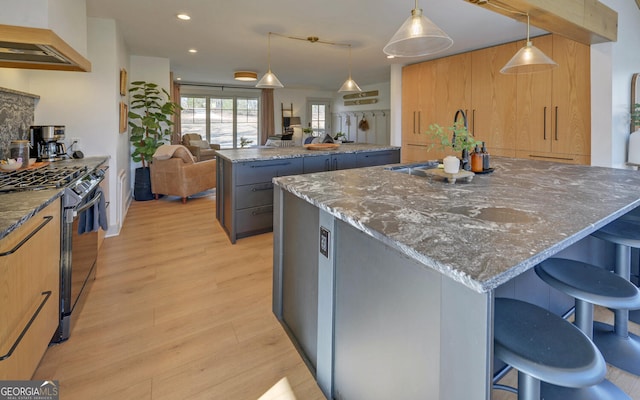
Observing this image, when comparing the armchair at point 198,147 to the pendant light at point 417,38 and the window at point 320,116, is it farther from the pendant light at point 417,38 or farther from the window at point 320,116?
the pendant light at point 417,38

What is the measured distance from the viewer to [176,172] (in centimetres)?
504

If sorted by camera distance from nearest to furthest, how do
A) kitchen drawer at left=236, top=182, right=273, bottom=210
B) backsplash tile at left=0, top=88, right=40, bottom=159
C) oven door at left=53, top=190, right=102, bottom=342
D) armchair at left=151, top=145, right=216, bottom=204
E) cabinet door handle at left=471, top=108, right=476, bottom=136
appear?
oven door at left=53, top=190, right=102, bottom=342
backsplash tile at left=0, top=88, right=40, bottom=159
kitchen drawer at left=236, top=182, right=273, bottom=210
armchair at left=151, top=145, right=216, bottom=204
cabinet door handle at left=471, top=108, right=476, bottom=136

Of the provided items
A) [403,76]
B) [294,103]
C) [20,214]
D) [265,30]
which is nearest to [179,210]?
[265,30]

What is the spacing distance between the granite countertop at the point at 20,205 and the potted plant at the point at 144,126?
3.87 metres

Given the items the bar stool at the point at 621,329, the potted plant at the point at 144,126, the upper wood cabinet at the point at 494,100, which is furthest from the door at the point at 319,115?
the bar stool at the point at 621,329

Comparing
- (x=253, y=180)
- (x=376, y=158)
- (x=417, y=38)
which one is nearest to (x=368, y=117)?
(x=376, y=158)

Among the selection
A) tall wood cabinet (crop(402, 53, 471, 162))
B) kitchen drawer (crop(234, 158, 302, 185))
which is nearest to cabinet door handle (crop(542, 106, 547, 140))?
tall wood cabinet (crop(402, 53, 471, 162))

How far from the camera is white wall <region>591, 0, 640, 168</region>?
137 inches

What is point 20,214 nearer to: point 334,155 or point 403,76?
point 334,155

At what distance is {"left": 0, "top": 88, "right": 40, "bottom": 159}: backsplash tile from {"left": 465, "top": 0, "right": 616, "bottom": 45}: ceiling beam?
3.33 meters

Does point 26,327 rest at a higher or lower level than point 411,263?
lower

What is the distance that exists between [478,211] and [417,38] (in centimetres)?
119

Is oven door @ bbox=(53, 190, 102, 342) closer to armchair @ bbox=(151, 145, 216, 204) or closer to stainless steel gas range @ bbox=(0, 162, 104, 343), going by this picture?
stainless steel gas range @ bbox=(0, 162, 104, 343)

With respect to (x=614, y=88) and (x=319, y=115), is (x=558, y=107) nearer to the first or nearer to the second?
(x=614, y=88)
